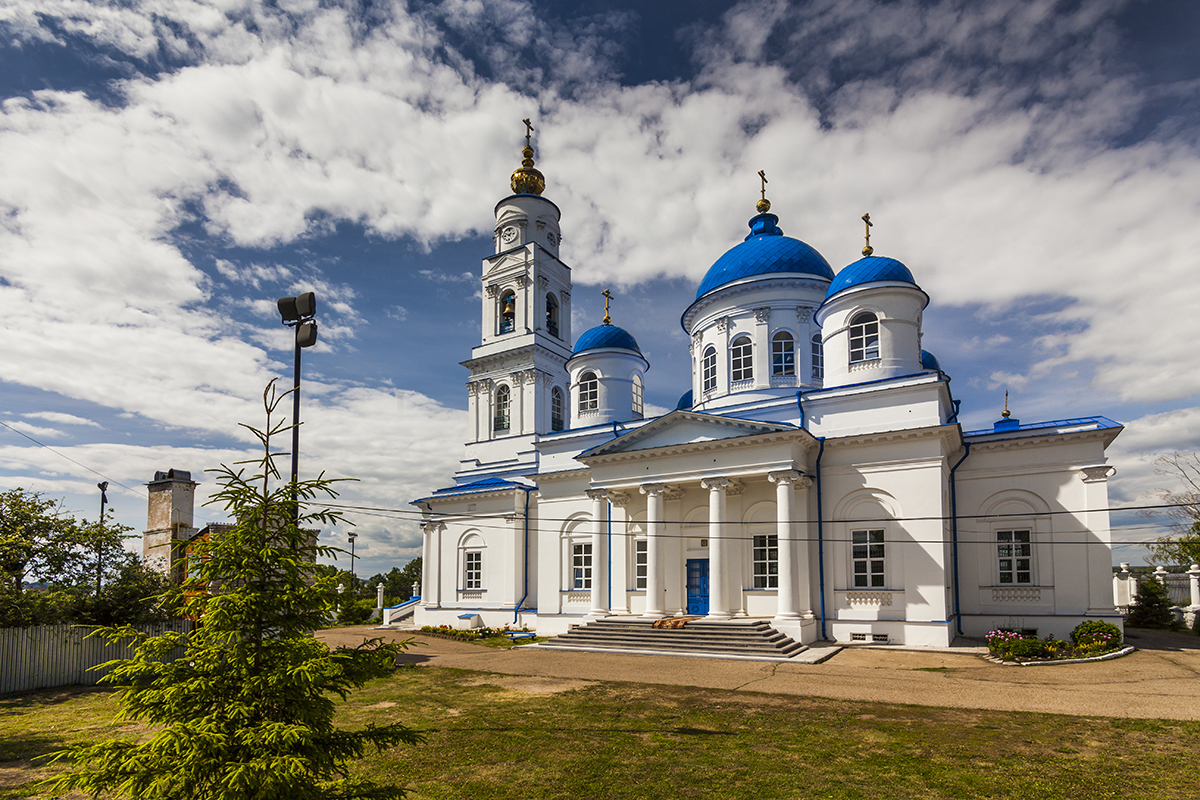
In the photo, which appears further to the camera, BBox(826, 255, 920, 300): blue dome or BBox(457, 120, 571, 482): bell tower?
BBox(457, 120, 571, 482): bell tower

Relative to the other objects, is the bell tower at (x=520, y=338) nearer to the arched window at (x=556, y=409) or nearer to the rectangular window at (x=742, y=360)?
the arched window at (x=556, y=409)

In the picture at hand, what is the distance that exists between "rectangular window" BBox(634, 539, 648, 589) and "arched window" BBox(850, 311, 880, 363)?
9932 millimetres

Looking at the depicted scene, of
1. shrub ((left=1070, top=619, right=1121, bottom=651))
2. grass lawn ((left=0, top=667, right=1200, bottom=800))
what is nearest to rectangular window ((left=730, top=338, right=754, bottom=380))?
shrub ((left=1070, top=619, right=1121, bottom=651))

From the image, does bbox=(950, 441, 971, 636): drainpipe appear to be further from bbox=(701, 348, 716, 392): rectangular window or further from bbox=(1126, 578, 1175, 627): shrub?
bbox=(1126, 578, 1175, 627): shrub

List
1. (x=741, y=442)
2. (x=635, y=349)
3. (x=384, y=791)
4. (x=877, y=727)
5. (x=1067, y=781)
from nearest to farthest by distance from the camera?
1. (x=384, y=791)
2. (x=1067, y=781)
3. (x=877, y=727)
4. (x=741, y=442)
5. (x=635, y=349)

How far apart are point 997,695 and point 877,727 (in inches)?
161

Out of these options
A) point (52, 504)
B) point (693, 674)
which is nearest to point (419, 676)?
point (693, 674)

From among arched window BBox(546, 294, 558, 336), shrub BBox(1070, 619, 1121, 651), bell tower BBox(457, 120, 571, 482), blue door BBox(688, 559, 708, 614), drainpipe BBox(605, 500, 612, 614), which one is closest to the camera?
shrub BBox(1070, 619, 1121, 651)

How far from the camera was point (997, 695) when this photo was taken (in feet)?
44.7

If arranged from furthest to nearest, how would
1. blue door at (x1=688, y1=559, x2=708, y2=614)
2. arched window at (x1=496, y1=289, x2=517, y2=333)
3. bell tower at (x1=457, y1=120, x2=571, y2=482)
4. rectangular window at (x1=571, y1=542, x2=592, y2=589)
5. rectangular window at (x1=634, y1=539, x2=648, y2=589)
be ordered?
arched window at (x1=496, y1=289, x2=517, y2=333) < bell tower at (x1=457, y1=120, x2=571, y2=482) < rectangular window at (x1=571, y1=542, x2=592, y2=589) < rectangular window at (x1=634, y1=539, x2=648, y2=589) < blue door at (x1=688, y1=559, x2=708, y2=614)

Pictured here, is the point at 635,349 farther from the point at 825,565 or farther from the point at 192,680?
the point at 192,680

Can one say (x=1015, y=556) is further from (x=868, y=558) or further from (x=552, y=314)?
(x=552, y=314)

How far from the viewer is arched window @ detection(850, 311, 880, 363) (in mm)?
23656

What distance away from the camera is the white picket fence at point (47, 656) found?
1541 cm
